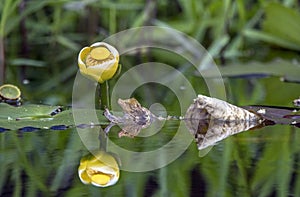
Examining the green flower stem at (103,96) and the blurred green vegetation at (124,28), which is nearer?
→ the green flower stem at (103,96)

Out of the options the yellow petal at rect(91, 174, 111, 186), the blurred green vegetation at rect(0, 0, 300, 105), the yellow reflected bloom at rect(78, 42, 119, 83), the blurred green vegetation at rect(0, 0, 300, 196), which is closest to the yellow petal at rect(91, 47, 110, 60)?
the yellow reflected bloom at rect(78, 42, 119, 83)

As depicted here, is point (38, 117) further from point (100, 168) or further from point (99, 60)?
point (100, 168)

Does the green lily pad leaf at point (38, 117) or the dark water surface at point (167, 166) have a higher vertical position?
the green lily pad leaf at point (38, 117)

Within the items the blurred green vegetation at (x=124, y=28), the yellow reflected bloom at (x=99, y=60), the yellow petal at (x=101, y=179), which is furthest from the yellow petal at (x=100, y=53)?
the blurred green vegetation at (x=124, y=28)

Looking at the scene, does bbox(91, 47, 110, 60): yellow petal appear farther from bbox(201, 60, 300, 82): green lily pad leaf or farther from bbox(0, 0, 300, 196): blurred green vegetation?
bbox(201, 60, 300, 82): green lily pad leaf

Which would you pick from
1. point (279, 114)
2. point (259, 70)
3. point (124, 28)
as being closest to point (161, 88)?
point (259, 70)

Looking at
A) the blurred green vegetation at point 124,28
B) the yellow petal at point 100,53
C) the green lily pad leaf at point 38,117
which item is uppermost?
the blurred green vegetation at point 124,28

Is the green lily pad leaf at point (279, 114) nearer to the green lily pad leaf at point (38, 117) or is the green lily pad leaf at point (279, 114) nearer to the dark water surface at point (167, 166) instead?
the dark water surface at point (167, 166)
